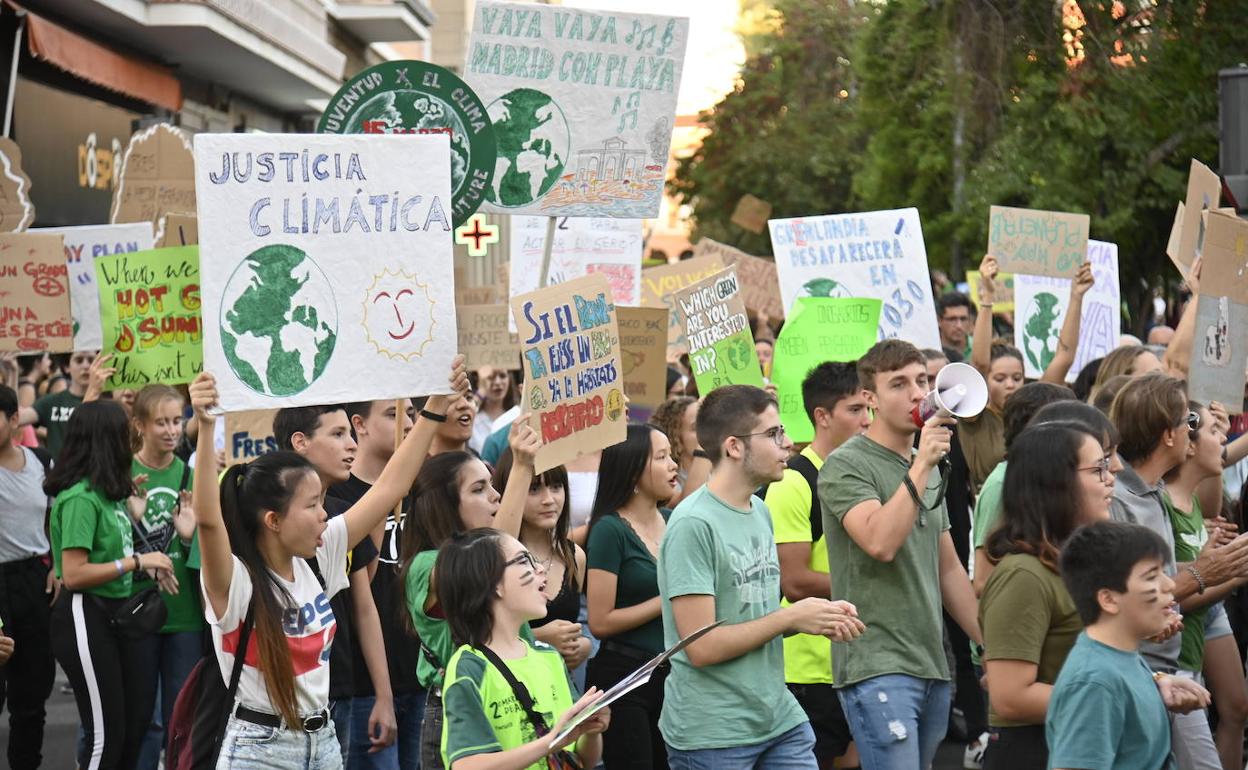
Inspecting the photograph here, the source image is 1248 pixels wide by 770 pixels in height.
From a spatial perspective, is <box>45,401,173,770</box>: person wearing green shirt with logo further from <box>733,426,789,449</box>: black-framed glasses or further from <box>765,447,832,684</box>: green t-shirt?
<box>733,426,789,449</box>: black-framed glasses

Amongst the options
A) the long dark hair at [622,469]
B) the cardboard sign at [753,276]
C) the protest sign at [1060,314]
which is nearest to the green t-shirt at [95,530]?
the long dark hair at [622,469]

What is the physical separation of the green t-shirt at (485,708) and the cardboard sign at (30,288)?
18.1 feet

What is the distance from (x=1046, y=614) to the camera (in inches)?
174

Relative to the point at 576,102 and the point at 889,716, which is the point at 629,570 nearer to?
the point at 889,716

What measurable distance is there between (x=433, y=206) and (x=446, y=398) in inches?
25.2

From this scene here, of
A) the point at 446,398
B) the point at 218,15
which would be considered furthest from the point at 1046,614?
the point at 218,15

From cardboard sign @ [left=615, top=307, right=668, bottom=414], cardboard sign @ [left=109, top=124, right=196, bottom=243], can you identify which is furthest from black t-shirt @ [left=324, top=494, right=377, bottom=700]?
cardboard sign @ [left=109, top=124, right=196, bottom=243]

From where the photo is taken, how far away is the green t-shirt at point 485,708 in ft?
14.5

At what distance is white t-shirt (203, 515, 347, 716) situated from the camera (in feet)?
15.8

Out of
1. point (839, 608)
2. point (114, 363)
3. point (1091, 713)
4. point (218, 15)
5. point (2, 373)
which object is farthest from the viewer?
point (218, 15)

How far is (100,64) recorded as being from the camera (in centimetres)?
1906

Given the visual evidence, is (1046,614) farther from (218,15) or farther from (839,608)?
(218,15)

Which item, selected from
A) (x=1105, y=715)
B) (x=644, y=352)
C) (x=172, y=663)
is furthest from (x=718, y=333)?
(x=1105, y=715)

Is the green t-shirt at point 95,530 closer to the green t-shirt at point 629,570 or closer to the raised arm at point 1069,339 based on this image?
the green t-shirt at point 629,570
